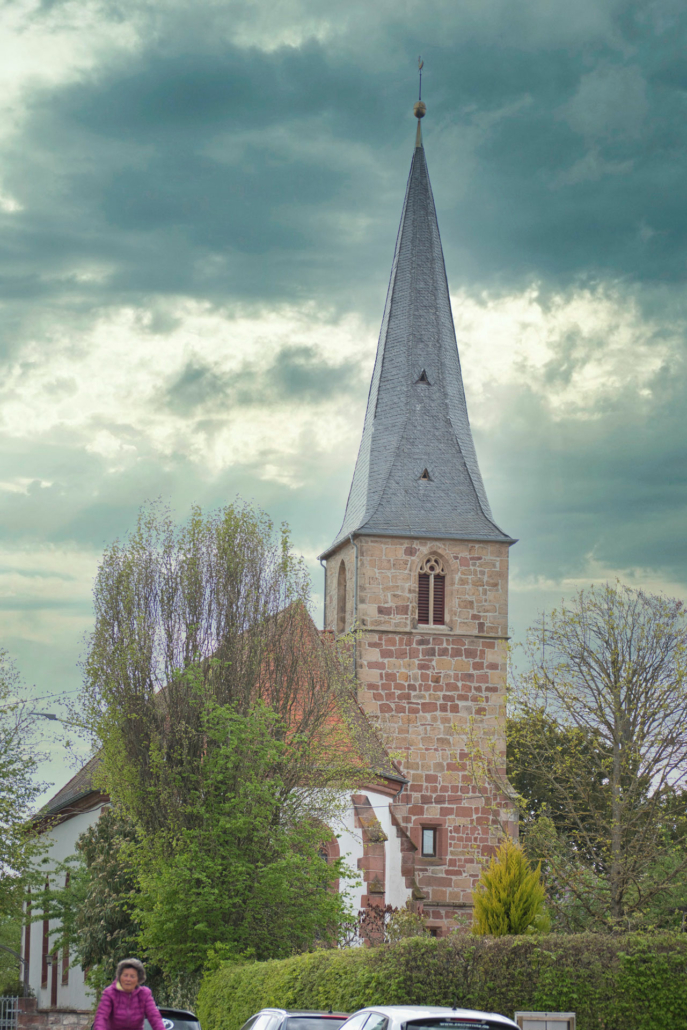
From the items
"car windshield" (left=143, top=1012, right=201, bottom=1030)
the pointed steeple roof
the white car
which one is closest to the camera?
the white car

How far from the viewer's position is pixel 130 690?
890 inches

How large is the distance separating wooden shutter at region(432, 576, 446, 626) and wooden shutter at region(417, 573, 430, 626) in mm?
220

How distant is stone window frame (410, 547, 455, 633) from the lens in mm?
35094

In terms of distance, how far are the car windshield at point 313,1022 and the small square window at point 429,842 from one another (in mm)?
23234

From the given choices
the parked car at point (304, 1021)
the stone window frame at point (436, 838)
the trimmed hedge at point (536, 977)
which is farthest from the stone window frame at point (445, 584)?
the parked car at point (304, 1021)

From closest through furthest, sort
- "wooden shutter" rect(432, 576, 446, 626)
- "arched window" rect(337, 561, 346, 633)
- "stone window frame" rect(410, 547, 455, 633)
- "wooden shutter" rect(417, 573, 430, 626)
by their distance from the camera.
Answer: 1. "stone window frame" rect(410, 547, 455, 633)
2. "wooden shutter" rect(417, 573, 430, 626)
3. "wooden shutter" rect(432, 576, 446, 626)
4. "arched window" rect(337, 561, 346, 633)

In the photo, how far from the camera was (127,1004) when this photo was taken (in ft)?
28.2

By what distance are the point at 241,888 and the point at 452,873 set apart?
14.6 m

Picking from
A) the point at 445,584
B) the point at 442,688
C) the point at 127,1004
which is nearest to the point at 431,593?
the point at 445,584

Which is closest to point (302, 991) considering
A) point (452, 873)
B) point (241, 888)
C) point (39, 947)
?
point (241, 888)

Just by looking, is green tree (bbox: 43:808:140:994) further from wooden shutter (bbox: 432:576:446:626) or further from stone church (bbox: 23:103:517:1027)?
wooden shutter (bbox: 432:576:446:626)

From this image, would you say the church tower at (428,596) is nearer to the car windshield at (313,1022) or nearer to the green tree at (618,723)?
the green tree at (618,723)

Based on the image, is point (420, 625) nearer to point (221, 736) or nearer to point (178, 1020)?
point (221, 736)

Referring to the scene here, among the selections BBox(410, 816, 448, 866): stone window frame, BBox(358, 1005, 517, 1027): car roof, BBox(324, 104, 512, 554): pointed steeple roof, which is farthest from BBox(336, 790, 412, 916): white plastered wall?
BBox(358, 1005, 517, 1027): car roof
